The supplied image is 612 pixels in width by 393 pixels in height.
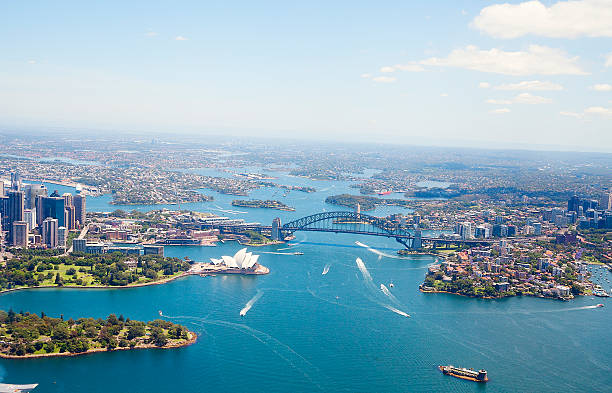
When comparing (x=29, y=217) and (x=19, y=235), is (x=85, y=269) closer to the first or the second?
(x=19, y=235)

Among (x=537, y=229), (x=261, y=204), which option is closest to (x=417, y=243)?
(x=537, y=229)

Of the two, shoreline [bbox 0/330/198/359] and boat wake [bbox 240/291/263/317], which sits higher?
boat wake [bbox 240/291/263/317]

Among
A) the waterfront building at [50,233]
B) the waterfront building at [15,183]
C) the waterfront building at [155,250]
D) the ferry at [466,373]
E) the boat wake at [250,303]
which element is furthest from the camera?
the waterfront building at [15,183]

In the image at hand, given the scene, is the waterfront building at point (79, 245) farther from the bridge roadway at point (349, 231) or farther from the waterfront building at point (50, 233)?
the bridge roadway at point (349, 231)

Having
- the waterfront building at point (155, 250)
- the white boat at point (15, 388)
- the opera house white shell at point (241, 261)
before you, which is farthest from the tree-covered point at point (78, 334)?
the waterfront building at point (155, 250)

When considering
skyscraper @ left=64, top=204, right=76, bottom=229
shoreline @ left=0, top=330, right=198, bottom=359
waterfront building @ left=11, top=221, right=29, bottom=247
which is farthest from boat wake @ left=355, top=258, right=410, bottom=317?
skyscraper @ left=64, top=204, right=76, bottom=229

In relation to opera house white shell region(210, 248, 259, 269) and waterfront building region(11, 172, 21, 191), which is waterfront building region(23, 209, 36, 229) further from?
opera house white shell region(210, 248, 259, 269)

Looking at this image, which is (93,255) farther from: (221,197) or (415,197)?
(415,197)
